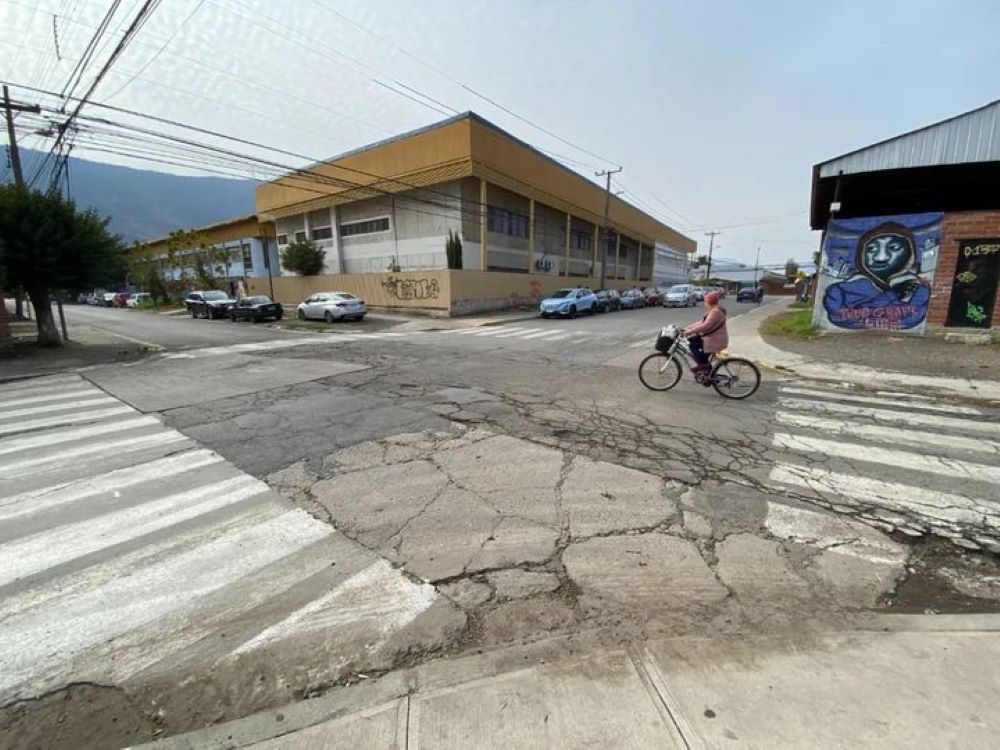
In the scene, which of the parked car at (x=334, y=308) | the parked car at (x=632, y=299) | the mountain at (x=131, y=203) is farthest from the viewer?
the mountain at (x=131, y=203)

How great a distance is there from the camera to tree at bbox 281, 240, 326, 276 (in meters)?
31.8

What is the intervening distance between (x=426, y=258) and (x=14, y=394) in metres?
21.5

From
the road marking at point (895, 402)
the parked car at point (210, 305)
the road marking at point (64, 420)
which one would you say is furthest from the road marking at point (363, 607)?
the parked car at point (210, 305)

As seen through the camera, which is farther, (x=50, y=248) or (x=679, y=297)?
(x=679, y=297)

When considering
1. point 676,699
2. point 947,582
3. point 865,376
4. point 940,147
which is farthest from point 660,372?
point 940,147

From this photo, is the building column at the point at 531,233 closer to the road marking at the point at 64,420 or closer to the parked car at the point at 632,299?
the parked car at the point at 632,299

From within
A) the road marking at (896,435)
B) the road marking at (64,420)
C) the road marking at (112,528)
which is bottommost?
the road marking at (112,528)

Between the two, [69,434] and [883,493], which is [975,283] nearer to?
[883,493]

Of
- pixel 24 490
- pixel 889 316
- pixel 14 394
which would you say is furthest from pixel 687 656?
pixel 889 316

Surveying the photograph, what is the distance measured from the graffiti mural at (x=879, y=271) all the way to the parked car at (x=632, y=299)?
19.4 meters

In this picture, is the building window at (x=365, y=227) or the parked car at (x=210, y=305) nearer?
the parked car at (x=210, y=305)

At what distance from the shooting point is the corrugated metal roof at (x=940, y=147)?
1159 cm

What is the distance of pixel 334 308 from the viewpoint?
23344 millimetres

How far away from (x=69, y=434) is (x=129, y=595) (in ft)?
15.9
